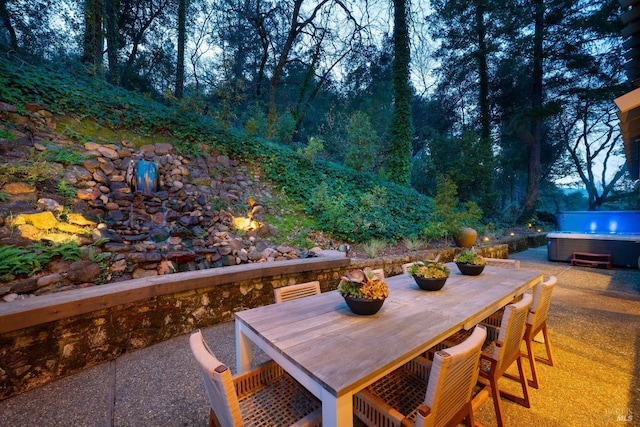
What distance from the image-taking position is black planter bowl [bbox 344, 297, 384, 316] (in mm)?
1592

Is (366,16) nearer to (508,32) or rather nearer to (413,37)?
(413,37)

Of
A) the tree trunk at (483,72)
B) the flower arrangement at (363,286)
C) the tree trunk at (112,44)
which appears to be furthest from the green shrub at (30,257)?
the tree trunk at (483,72)

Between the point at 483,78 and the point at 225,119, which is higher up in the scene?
the point at 483,78

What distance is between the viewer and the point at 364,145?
8.26 metres

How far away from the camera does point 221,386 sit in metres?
0.97

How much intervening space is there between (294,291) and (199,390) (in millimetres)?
1009

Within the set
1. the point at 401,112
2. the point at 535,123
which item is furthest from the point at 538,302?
the point at 535,123

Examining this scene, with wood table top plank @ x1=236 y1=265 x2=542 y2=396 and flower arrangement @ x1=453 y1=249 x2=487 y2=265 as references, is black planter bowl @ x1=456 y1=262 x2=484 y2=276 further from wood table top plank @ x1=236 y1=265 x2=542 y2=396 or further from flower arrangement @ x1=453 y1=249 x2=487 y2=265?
wood table top plank @ x1=236 y1=265 x2=542 y2=396

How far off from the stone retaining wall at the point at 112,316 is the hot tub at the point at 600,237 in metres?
7.43

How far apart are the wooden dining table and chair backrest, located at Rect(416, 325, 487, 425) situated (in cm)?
16

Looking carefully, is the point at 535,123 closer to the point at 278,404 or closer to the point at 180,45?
the point at 180,45

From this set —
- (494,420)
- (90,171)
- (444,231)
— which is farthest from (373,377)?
(444,231)

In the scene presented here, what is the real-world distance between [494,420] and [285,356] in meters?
1.57

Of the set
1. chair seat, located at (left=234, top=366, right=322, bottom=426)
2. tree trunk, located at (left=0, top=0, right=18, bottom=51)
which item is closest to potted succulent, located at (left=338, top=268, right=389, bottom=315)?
chair seat, located at (left=234, top=366, right=322, bottom=426)
